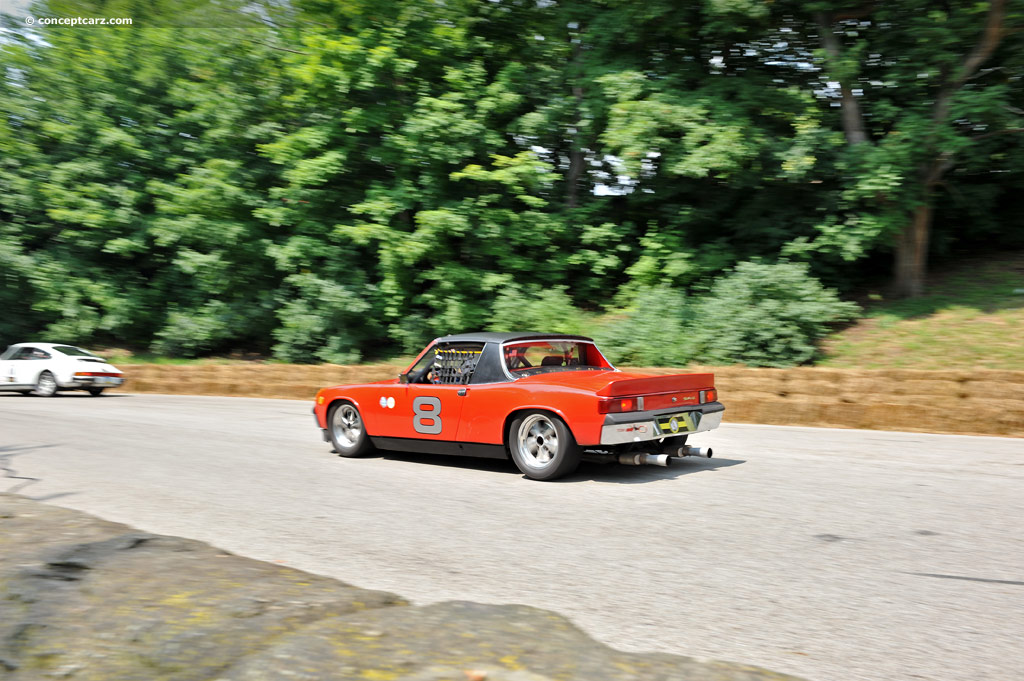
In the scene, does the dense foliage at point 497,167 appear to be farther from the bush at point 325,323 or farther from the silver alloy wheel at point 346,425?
the silver alloy wheel at point 346,425

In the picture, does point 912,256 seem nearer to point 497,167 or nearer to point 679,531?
point 497,167

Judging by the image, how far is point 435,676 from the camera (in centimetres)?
313

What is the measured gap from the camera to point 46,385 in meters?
21.0

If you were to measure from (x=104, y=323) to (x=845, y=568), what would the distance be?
2946 centimetres

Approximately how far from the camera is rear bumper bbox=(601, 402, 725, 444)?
7102mm

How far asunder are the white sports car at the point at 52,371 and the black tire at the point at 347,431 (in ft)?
45.4

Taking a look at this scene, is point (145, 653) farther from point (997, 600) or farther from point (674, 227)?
point (674, 227)

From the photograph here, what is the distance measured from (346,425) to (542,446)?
9.59 feet

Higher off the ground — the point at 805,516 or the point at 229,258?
the point at 229,258

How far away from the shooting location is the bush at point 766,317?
15.9m

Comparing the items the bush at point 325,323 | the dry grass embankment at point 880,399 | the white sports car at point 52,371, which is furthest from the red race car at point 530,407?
the white sports car at point 52,371

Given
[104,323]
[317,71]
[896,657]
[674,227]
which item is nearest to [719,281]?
[674,227]

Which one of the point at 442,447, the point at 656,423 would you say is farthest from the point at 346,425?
the point at 656,423

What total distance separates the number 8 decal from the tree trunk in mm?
13646
